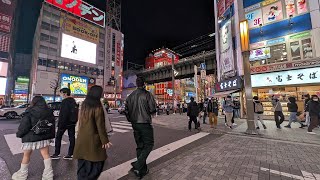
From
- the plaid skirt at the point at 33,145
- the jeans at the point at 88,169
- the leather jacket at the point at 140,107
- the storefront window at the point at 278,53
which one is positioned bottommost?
the jeans at the point at 88,169

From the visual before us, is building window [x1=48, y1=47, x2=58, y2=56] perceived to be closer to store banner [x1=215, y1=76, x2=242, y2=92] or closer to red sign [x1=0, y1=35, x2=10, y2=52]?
red sign [x1=0, y1=35, x2=10, y2=52]

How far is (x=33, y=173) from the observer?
133 inches

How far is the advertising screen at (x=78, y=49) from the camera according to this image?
49.9 metres

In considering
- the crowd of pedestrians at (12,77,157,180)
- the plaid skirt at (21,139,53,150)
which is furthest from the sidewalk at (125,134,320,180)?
the plaid skirt at (21,139,53,150)

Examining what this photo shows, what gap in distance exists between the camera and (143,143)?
11.0 feet

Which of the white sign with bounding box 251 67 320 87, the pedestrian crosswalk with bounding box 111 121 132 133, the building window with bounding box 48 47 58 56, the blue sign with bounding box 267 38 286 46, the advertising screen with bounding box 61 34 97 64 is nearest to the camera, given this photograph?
the pedestrian crosswalk with bounding box 111 121 132 133

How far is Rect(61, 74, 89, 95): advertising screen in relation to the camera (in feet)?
157

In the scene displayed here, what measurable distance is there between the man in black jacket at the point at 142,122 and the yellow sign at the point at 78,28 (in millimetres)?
58578

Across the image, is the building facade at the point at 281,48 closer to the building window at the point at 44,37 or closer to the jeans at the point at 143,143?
the jeans at the point at 143,143

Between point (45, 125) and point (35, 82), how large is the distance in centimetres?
5092

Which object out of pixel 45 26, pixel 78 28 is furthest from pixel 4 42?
pixel 78 28

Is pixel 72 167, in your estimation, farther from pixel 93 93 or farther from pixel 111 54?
pixel 111 54

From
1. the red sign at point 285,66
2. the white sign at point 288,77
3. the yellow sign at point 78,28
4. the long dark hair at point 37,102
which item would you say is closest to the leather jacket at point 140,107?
the long dark hair at point 37,102

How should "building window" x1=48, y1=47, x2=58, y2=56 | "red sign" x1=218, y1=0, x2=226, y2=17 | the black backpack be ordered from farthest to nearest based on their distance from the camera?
"building window" x1=48, y1=47, x2=58, y2=56 < "red sign" x1=218, y1=0, x2=226, y2=17 < the black backpack
